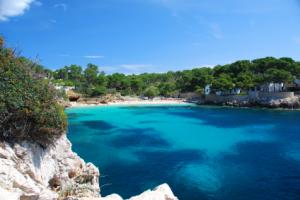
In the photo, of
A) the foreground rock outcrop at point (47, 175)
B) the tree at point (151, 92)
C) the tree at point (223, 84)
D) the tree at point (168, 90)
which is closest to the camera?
the foreground rock outcrop at point (47, 175)

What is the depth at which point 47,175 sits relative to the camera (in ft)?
33.3

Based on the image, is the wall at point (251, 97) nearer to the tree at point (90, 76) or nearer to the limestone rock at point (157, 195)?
the tree at point (90, 76)

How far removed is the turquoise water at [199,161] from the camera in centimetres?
1327

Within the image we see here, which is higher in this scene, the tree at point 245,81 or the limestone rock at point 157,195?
the tree at point 245,81

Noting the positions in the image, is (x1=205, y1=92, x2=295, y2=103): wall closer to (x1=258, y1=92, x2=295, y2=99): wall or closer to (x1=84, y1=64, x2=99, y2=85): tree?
(x1=258, y1=92, x2=295, y2=99): wall

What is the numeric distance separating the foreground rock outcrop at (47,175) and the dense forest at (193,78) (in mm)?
36555

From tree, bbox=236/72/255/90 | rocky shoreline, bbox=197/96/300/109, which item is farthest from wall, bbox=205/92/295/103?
tree, bbox=236/72/255/90

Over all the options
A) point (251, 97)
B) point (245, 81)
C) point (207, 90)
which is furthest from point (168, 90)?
point (251, 97)

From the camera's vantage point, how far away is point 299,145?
22.8 metres

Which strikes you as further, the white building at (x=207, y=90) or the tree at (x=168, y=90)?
the tree at (x=168, y=90)

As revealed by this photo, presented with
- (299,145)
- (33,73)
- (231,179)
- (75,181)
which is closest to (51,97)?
(33,73)

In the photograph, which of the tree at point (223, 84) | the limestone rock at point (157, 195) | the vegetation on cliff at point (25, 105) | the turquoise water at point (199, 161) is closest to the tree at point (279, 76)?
the tree at point (223, 84)

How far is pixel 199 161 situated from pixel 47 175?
1030 cm

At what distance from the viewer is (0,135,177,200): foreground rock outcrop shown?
21.3ft
